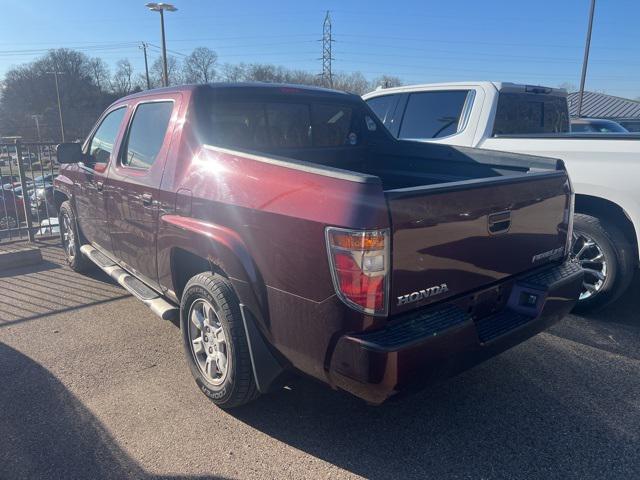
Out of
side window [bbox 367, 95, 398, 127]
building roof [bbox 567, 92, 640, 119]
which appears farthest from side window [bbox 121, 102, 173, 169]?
building roof [bbox 567, 92, 640, 119]

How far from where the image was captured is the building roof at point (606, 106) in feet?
119

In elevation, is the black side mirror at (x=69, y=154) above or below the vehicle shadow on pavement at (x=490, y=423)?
above

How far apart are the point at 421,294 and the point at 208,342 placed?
149cm

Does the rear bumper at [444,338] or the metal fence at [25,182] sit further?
the metal fence at [25,182]

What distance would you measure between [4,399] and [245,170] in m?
2.25

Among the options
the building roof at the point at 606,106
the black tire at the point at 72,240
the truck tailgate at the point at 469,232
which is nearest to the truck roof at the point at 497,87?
the truck tailgate at the point at 469,232

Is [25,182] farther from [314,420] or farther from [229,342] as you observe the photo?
[314,420]

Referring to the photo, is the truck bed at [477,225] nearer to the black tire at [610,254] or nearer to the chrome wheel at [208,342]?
the chrome wheel at [208,342]

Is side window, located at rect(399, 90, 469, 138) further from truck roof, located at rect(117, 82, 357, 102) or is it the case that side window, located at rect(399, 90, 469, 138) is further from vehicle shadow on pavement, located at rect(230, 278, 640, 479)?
vehicle shadow on pavement, located at rect(230, 278, 640, 479)

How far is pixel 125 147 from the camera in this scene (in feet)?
13.3

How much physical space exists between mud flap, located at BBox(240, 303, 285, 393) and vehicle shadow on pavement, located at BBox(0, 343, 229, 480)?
0.67 meters

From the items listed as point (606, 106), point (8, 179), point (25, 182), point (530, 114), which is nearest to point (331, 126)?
point (530, 114)

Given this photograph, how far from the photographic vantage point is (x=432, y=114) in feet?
19.4

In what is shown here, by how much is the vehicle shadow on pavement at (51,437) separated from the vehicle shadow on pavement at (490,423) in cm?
75
